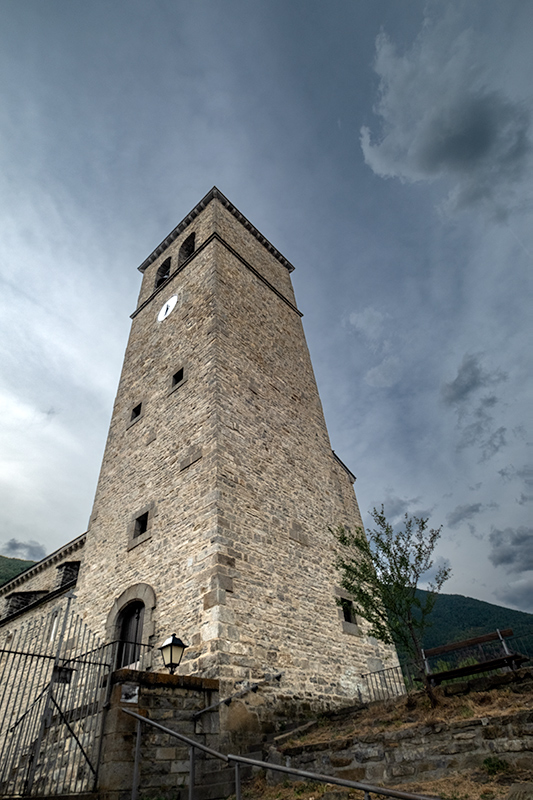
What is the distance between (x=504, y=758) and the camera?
170 inches

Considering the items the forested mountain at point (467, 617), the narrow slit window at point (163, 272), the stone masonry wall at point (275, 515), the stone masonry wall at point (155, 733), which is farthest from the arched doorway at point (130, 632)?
the forested mountain at point (467, 617)

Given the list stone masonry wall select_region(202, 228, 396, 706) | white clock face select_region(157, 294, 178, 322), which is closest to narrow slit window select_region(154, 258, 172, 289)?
white clock face select_region(157, 294, 178, 322)

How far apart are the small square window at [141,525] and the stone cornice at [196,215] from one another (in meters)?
12.1

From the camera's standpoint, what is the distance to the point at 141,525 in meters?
10.0

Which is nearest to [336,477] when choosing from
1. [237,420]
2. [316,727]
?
[237,420]

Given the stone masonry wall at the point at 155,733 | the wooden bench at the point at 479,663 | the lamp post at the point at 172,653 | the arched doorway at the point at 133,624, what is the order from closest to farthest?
the stone masonry wall at the point at 155,733 → the wooden bench at the point at 479,663 → the lamp post at the point at 172,653 → the arched doorway at the point at 133,624

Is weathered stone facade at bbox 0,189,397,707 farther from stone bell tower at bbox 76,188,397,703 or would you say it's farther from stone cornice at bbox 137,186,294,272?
stone cornice at bbox 137,186,294,272

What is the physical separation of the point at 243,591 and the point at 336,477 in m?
6.51

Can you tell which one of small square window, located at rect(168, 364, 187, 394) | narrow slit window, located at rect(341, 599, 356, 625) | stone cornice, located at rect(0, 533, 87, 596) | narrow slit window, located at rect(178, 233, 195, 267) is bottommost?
narrow slit window, located at rect(341, 599, 356, 625)

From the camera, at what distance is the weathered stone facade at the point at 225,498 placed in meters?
7.68

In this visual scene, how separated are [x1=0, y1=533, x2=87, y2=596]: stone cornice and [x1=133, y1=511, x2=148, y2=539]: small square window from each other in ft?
19.6

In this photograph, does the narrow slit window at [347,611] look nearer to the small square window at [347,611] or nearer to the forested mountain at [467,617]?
the small square window at [347,611]

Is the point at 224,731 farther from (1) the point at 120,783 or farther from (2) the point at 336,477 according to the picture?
(2) the point at 336,477

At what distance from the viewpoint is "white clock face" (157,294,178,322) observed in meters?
14.3
